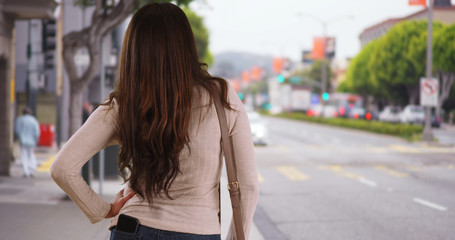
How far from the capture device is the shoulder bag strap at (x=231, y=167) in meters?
2.15

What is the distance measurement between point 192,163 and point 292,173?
47.0 feet

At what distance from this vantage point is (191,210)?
2.13 metres

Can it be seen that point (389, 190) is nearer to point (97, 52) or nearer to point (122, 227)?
point (97, 52)

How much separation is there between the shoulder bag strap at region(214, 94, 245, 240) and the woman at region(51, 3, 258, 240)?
2 centimetres

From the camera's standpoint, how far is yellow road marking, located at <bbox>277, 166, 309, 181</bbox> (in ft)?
49.5

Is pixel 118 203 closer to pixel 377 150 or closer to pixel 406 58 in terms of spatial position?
pixel 377 150

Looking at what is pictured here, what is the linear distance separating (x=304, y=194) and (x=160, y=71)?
406 inches

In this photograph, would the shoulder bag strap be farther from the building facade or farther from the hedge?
the building facade

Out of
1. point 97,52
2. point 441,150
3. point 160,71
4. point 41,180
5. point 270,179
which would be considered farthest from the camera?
point 441,150

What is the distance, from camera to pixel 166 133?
209cm

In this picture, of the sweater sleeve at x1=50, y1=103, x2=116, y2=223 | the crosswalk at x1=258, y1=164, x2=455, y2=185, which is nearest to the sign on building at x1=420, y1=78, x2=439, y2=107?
the crosswalk at x1=258, y1=164, x2=455, y2=185

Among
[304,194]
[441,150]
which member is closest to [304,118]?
[441,150]

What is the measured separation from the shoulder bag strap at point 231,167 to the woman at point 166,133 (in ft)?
0.06

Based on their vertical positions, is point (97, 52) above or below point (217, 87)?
above
